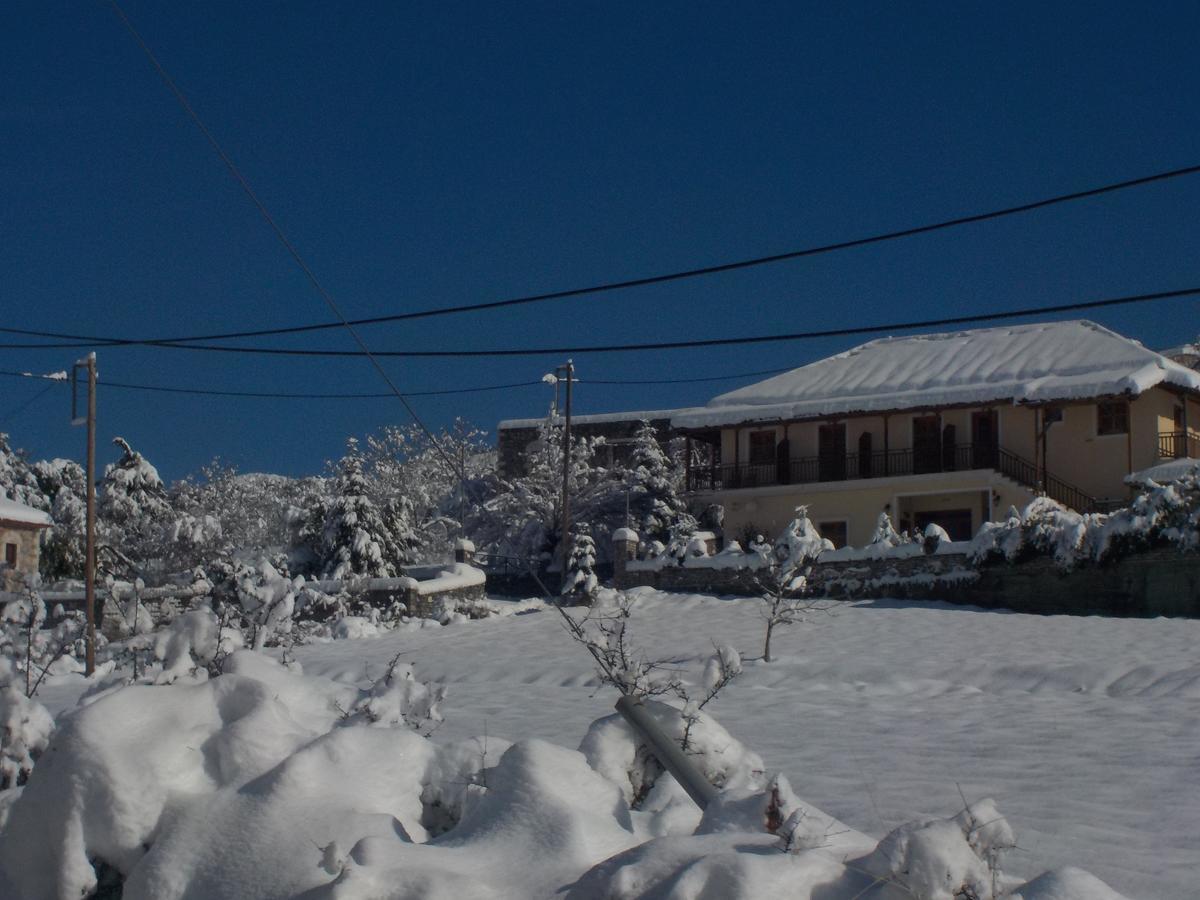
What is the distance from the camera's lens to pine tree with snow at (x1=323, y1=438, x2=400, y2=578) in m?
37.2

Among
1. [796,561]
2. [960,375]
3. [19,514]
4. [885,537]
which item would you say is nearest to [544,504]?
[960,375]

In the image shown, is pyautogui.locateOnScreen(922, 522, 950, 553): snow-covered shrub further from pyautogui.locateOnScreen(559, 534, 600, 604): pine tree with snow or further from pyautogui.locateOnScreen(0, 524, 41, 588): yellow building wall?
pyautogui.locateOnScreen(0, 524, 41, 588): yellow building wall

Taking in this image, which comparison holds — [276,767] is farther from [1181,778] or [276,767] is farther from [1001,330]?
[1001,330]

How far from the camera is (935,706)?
14.6 metres

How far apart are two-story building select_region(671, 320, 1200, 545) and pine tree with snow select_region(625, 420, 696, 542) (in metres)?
1.30

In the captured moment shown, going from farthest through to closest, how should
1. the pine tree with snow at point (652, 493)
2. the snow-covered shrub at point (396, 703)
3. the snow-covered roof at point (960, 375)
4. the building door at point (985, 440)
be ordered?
the pine tree with snow at point (652, 493) < the building door at point (985, 440) < the snow-covered roof at point (960, 375) < the snow-covered shrub at point (396, 703)

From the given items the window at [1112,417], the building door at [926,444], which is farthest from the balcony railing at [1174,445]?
the building door at [926,444]

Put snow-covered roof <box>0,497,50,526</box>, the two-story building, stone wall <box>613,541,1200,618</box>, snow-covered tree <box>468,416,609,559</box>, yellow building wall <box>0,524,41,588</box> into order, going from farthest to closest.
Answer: snow-covered tree <box>468,416,609,559</box>
yellow building wall <box>0,524,41,588</box>
snow-covered roof <box>0,497,50,526</box>
the two-story building
stone wall <box>613,541,1200,618</box>

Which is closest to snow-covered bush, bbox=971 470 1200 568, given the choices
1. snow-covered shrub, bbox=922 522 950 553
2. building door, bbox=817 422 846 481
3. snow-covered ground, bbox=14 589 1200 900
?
snow-covered shrub, bbox=922 522 950 553

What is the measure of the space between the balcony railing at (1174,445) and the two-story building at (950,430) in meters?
0.04

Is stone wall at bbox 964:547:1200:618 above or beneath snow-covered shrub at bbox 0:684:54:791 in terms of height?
beneath

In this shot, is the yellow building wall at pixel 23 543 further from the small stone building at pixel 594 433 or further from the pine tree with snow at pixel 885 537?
the pine tree with snow at pixel 885 537

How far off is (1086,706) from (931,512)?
23.6m

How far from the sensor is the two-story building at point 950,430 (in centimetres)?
3522
